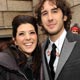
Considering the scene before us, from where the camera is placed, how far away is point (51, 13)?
4590 millimetres

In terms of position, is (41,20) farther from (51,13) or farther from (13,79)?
(13,79)

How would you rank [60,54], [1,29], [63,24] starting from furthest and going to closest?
[1,29] → [63,24] → [60,54]

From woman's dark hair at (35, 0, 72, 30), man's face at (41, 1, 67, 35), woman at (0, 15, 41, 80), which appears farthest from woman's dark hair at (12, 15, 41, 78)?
woman's dark hair at (35, 0, 72, 30)

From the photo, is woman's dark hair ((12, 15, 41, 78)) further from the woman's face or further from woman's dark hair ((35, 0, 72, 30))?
woman's dark hair ((35, 0, 72, 30))

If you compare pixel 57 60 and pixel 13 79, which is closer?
pixel 13 79

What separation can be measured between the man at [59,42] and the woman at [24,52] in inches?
5.3

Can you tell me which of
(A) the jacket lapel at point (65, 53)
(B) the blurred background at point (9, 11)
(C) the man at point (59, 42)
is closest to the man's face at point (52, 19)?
(C) the man at point (59, 42)

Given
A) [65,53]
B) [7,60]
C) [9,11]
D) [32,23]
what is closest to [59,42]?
[65,53]

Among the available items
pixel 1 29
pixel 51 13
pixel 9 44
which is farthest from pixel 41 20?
pixel 1 29

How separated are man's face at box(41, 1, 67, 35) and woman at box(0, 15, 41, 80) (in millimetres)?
149

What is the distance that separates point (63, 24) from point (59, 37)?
0.75 feet

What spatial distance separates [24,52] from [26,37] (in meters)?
0.19

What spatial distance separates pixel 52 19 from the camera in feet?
14.9

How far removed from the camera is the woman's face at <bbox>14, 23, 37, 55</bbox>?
4504 mm
